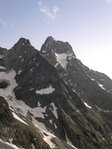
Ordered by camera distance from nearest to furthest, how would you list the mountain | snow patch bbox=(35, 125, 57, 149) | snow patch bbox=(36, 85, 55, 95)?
the mountain → snow patch bbox=(35, 125, 57, 149) → snow patch bbox=(36, 85, 55, 95)

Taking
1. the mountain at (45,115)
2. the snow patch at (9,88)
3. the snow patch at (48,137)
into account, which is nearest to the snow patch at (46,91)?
the mountain at (45,115)

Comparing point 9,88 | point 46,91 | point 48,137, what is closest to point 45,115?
point 48,137

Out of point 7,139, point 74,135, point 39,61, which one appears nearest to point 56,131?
point 74,135

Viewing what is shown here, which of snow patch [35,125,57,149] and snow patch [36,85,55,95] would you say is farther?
snow patch [36,85,55,95]

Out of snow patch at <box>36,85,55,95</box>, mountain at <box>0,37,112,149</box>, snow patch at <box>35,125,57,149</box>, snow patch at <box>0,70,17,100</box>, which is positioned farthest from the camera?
snow patch at <box>0,70,17,100</box>

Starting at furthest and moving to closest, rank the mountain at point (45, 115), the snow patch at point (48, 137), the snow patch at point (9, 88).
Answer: the snow patch at point (9, 88) → the snow patch at point (48, 137) → the mountain at point (45, 115)

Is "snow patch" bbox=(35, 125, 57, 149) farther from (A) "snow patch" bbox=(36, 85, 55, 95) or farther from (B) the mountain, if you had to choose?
(A) "snow patch" bbox=(36, 85, 55, 95)

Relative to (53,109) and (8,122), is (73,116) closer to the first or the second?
(53,109)

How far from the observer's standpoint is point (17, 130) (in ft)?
367

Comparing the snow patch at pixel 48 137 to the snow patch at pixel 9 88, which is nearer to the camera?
the snow patch at pixel 48 137

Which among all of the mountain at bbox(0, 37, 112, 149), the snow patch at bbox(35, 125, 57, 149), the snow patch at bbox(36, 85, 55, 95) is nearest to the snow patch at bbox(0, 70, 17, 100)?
the mountain at bbox(0, 37, 112, 149)

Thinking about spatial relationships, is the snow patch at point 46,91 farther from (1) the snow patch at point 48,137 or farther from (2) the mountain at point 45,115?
(1) the snow patch at point 48,137

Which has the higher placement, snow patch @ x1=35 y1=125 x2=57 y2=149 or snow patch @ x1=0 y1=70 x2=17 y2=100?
snow patch @ x1=0 y1=70 x2=17 y2=100

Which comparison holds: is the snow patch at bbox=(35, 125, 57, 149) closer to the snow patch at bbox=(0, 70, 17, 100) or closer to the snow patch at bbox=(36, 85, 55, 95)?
the snow patch at bbox=(36, 85, 55, 95)
